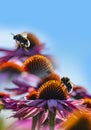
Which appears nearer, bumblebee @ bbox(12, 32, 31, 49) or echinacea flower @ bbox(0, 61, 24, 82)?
echinacea flower @ bbox(0, 61, 24, 82)

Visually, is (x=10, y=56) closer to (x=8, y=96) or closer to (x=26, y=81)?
(x=26, y=81)

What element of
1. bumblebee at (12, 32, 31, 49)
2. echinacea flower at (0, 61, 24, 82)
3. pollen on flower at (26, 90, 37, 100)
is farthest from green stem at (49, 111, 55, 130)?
bumblebee at (12, 32, 31, 49)

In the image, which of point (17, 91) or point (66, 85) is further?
point (66, 85)

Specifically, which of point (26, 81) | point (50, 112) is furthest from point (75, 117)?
point (26, 81)

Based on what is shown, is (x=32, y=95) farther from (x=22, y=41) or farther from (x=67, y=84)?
(x=22, y=41)

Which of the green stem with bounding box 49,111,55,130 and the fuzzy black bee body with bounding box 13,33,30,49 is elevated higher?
the fuzzy black bee body with bounding box 13,33,30,49

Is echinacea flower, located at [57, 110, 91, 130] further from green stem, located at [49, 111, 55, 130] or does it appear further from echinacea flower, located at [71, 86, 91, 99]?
echinacea flower, located at [71, 86, 91, 99]

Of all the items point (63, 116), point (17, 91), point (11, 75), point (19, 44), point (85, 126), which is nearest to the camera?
point (85, 126)
